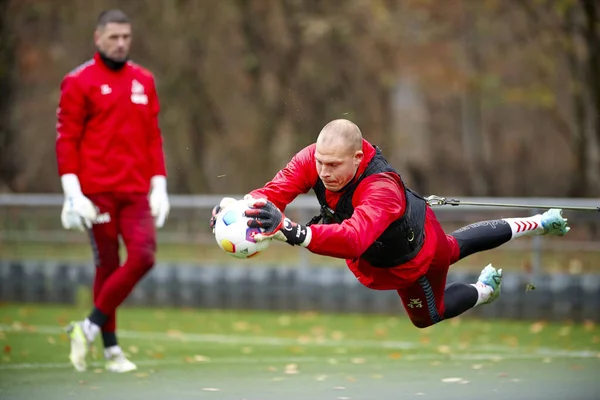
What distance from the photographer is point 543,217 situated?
27.4 ft

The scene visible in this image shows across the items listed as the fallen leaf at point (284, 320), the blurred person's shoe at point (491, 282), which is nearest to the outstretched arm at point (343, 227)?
the blurred person's shoe at point (491, 282)

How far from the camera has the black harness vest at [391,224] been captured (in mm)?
6965

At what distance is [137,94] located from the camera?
9.38 meters

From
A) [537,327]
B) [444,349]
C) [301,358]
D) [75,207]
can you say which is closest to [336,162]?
[75,207]

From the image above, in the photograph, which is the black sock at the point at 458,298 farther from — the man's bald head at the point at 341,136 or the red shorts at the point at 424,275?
the man's bald head at the point at 341,136

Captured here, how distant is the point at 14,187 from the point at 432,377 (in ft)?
61.0

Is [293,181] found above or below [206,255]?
above

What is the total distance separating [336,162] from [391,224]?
66 centimetres

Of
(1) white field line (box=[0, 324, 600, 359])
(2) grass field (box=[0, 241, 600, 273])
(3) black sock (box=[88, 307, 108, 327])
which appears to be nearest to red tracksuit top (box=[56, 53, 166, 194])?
(3) black sock (box=[88, 307, 108, 327])

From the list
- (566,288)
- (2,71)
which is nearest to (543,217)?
(566,288)

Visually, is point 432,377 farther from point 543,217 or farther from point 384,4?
point 384,4

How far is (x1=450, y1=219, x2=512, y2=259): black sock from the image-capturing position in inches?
323

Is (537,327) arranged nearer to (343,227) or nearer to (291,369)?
(291,369)

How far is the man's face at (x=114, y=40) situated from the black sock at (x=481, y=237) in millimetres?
3044
